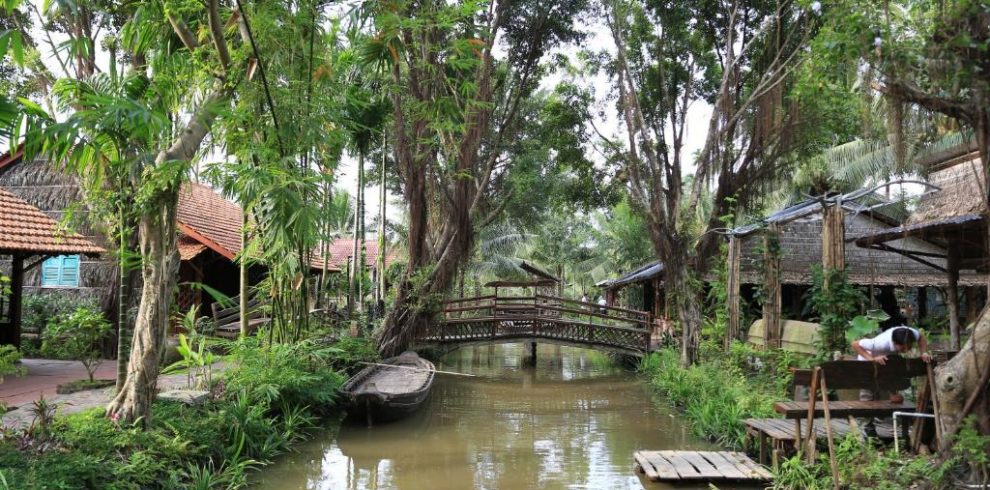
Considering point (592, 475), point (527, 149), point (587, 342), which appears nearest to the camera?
point (592, 475)

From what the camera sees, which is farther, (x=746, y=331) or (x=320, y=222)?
(x=746, y=331)

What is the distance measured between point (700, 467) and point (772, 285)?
3.88 meters

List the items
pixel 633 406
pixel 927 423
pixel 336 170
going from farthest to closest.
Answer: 1. pixel 633 406
2. pixel 336 170
3. pixel 927 423

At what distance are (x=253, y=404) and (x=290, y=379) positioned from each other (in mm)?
626

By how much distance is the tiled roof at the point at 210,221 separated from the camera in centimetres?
1318

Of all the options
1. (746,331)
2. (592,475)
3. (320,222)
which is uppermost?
(320,222)

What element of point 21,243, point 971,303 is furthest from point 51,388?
point 971,303

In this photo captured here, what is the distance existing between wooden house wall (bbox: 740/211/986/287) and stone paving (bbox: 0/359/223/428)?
Answer: 11527 millimetres

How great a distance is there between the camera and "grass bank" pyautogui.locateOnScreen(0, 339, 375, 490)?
4680 millimetres

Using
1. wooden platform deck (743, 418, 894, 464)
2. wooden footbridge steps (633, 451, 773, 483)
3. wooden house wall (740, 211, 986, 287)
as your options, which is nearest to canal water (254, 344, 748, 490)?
wooden footbridge steps (633, 451, 773, 483)

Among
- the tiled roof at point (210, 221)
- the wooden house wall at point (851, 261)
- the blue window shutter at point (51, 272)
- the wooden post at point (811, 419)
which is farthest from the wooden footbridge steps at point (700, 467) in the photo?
the blue window shutter at point (51, 272)

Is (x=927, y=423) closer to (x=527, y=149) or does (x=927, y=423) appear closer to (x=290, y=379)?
(x=290, y=379)

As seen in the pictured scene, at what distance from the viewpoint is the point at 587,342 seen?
55.3 ft

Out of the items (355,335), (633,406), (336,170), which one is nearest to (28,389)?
(336,170)
